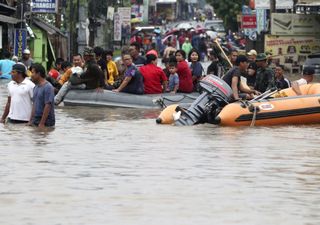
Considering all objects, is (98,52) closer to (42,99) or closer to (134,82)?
(134,82)

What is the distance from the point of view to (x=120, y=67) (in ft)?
101

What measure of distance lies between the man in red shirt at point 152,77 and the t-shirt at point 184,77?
0.54 m

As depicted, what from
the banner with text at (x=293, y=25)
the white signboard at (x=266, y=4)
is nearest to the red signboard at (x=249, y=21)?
the banner with text at (x=293, y=25)

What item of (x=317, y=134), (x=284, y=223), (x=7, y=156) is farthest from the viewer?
(x=317, y=134)

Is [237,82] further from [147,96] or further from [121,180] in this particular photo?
[121,180]

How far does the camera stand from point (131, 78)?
87.7 ft

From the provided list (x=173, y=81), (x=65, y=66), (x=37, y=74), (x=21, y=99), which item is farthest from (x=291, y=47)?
(x=37, y=74)

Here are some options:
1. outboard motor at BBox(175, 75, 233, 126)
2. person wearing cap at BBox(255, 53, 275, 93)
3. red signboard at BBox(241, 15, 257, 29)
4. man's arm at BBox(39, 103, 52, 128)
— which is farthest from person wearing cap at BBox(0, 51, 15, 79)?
red signboard at BBox(241, 15, 257, 29)

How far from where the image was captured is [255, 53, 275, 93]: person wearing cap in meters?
24.5

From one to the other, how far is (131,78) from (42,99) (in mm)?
8080

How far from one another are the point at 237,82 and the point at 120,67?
29.1 ft

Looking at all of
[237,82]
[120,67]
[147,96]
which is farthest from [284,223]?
[120,67]

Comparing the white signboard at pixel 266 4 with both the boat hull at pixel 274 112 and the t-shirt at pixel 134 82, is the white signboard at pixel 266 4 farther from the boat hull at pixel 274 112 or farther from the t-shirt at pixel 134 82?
the boat hull at pixel 274 112

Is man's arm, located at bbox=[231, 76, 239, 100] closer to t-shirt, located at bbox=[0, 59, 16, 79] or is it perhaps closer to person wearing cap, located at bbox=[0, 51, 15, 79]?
person wearing cap, located at bbox=[0, 51, 15, 79]
